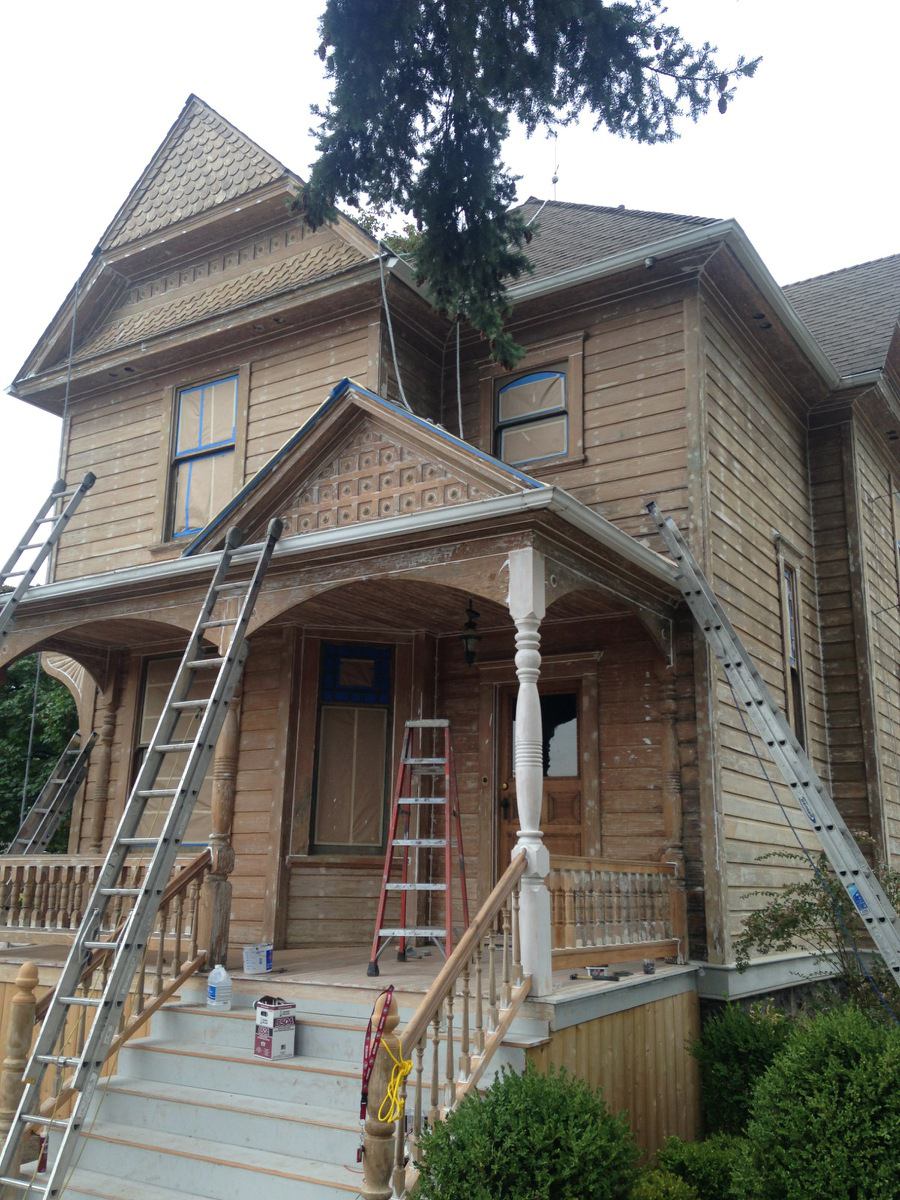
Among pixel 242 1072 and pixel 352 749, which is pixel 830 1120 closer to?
pixel 242 1072

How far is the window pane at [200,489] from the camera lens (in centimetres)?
1142

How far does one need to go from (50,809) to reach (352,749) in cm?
410

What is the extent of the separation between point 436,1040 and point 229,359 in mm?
8219

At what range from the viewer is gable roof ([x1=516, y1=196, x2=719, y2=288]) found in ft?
34.0

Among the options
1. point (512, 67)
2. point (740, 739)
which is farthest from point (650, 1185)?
point (512, 67)

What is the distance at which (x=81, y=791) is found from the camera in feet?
38.7

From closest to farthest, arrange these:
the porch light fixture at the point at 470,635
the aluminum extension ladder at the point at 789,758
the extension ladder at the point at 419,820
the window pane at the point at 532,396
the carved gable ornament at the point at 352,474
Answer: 1. the aluminum extension ladder at the point at 789,758
2. the carved gable ornament at the point at 352,474
3. the extension ladder at the point at 419,820
4. the porch light fixture at the point at 470,635
5. the window pane at the point at 532,396

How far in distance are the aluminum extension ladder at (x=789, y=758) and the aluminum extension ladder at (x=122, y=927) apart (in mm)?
3277

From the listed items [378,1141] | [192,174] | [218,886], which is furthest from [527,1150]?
[192,174]

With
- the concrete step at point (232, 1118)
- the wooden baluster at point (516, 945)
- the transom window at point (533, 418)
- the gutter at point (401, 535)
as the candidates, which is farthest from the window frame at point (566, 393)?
the concrete step at point (232, 1118)

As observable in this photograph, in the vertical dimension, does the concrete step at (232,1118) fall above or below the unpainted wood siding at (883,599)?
below

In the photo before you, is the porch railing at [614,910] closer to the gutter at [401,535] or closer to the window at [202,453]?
the gutter at [401,535]

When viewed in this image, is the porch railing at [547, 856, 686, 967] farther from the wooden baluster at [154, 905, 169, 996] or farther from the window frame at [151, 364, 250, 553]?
the window frame at [151, 364, 250, 553]

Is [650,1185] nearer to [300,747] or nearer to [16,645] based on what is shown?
[300,747]
